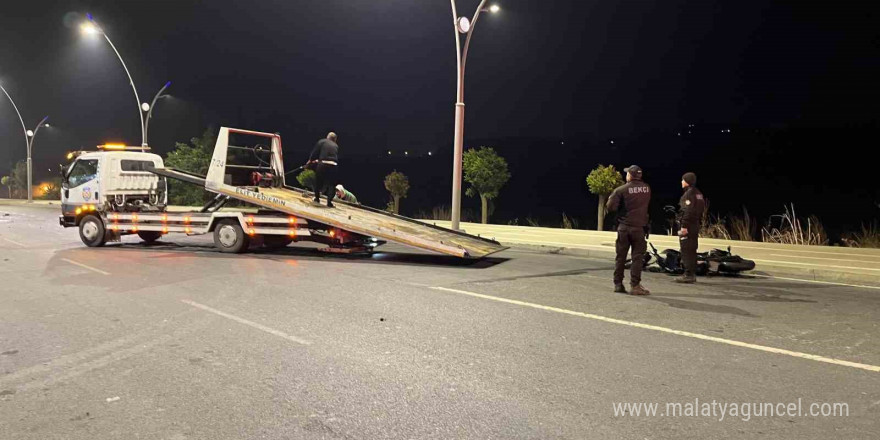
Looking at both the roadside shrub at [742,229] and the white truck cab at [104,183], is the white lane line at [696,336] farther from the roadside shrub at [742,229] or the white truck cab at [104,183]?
the roadside shrub at [742,229]

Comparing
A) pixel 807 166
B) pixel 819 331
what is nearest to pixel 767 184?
pixel 807 166

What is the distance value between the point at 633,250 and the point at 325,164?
6428 millimetres

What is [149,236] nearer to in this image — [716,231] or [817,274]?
[817,274]

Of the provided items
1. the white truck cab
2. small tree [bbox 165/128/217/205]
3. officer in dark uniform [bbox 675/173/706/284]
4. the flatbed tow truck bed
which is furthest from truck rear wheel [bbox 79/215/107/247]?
small tree [bbox 165/128/217/205]

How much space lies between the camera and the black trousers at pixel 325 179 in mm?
11380

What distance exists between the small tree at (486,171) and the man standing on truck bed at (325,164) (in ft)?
37.1

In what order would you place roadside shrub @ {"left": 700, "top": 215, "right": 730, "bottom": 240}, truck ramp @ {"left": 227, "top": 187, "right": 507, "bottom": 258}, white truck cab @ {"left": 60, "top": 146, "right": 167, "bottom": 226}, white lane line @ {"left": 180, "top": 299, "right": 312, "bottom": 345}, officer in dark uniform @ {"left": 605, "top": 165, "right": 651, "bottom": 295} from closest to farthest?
white lane line @ {"left": 180, "top": 299, "right": 312, "bottom": 345} < officer in dark uniform @ {"left": 605, "top": 165, "right": 651, "bottom": 295} < truck ramp @ {"left": 227, "top": 187, "right": 507, "bottom": 258} < white truck cab @ {"left": 60, "top": 146, "right": 167, "bottom": 226} < roadside shrub @ {"left": 700, "top": 215, "right": 730, "bottom": 240}

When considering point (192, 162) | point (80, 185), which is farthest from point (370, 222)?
point (192, 162)

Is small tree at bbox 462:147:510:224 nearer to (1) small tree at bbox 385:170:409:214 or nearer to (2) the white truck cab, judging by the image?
(1) small tree at bbox 385:170:409:214

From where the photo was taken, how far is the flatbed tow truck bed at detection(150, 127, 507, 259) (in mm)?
9859

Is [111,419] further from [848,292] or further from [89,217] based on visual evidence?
[89,217]

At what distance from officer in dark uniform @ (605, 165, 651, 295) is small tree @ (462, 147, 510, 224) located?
14679mm

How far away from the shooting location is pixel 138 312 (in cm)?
632

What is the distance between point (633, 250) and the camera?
7.68 metres
